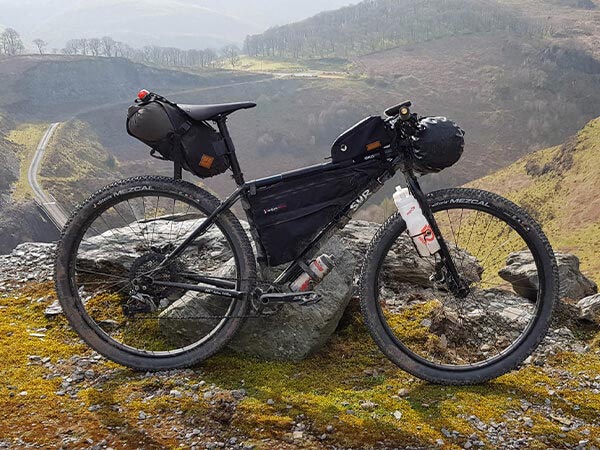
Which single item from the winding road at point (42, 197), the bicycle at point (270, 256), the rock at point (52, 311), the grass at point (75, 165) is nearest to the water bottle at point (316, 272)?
the bicycle at point (270, 256)

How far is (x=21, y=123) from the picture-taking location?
94.8m

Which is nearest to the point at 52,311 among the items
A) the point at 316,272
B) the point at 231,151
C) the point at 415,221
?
the point at 231,151

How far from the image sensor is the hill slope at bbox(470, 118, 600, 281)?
44.7 metres

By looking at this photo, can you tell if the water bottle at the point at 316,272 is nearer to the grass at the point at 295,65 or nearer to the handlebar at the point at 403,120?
the handlebar at the point at 403,120

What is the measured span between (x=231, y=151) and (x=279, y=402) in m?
2.12

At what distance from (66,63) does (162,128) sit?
433ft

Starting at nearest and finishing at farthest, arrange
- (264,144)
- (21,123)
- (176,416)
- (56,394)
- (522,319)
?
(176,416), (56,394), (522,319), (21,123), (264,144)

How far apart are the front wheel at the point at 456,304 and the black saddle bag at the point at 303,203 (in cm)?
44

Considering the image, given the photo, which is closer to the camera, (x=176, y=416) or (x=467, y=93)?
(x=176, y=416)

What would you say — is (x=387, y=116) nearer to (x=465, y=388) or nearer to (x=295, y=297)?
(x=295, y=297)

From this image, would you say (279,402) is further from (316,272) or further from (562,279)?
(562,279)

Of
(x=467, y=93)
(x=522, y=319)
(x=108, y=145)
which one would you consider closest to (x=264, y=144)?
(x=108, y=145)

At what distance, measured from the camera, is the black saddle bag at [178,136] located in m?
4.10

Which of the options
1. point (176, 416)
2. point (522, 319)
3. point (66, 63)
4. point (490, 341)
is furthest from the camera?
point (66, 63)
